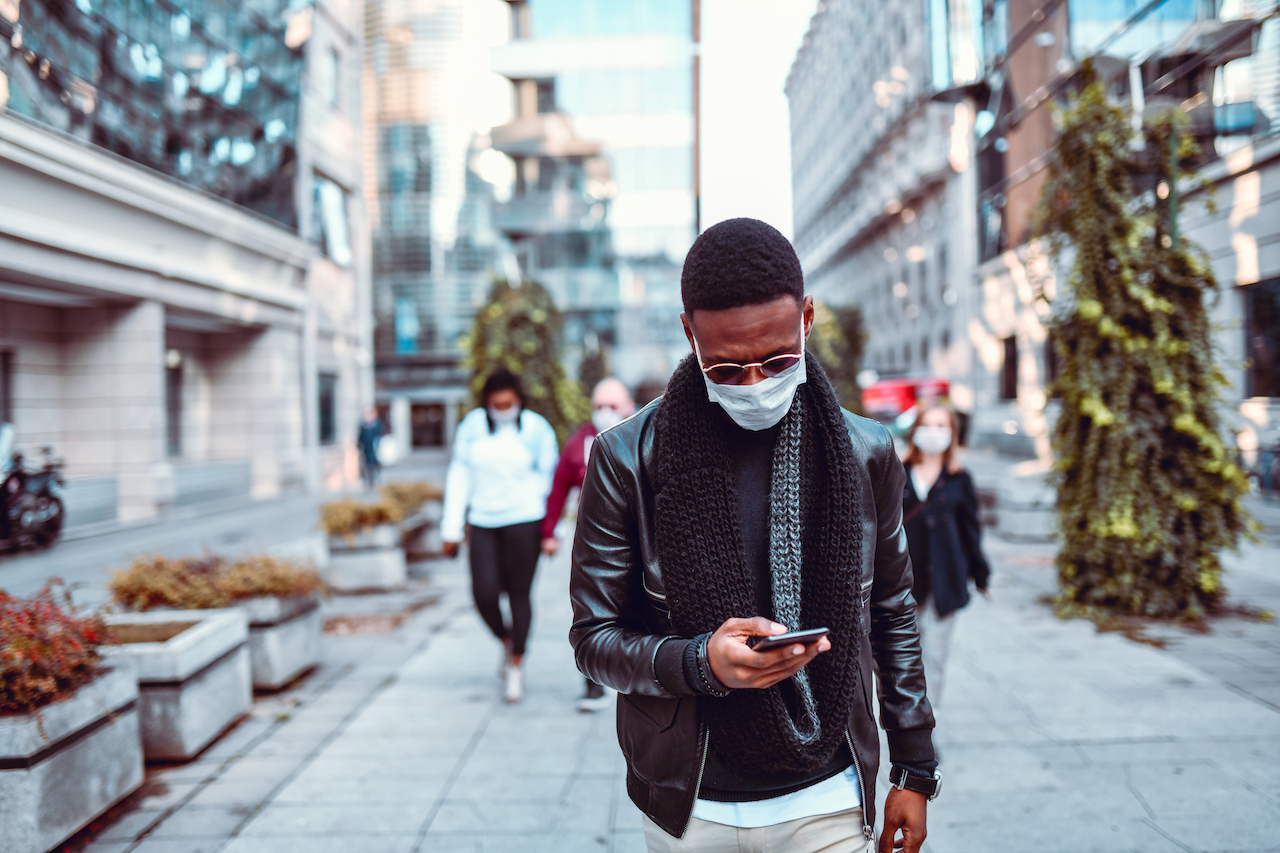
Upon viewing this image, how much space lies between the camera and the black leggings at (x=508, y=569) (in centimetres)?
518

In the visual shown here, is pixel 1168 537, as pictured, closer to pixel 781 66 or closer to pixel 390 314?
pixel 781 66

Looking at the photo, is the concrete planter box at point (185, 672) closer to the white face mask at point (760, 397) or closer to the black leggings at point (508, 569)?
the black leggings at point (508, 569)

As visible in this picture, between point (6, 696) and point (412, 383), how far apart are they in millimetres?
37816

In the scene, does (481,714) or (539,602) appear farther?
(539,602)

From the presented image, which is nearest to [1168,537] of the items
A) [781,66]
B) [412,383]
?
[781,66]

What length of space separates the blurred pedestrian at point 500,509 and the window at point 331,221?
18.2m

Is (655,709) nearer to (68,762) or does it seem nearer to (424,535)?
(68,762)

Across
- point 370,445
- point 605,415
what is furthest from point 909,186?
point 605,415

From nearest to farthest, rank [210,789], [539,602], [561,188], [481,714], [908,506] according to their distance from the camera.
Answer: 1. [210,789]
2. [908,506]
3. [481,714]
4. [539,602]
5. [561,188]

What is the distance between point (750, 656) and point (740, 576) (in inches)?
9.0

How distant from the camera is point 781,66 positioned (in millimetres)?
3672

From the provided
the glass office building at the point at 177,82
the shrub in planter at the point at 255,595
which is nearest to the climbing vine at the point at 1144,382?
the shrub in planter at the point at 255,595

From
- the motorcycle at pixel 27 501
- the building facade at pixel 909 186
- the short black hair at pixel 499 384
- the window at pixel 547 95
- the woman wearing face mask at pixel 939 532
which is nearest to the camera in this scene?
the woman wearing face mask at pixel 939 532

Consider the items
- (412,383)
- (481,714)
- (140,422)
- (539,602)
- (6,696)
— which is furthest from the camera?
(412,383)
